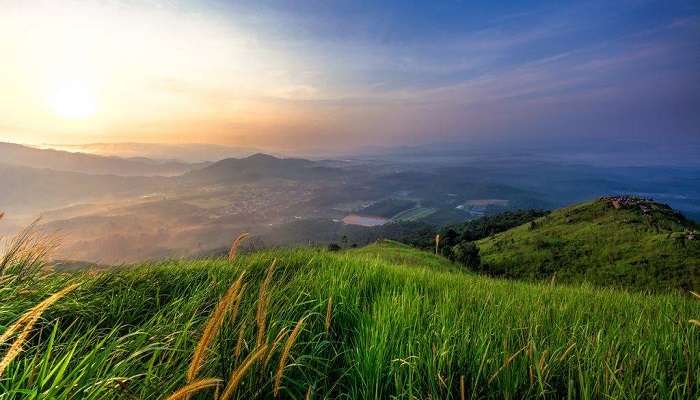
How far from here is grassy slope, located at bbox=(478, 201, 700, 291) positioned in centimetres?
3167

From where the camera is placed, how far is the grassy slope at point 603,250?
3167 cm

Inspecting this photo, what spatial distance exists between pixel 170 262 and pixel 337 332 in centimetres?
537

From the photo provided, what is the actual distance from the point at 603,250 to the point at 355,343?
45.8m

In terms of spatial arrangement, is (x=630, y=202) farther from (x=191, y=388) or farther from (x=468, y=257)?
(x=191, y=388)

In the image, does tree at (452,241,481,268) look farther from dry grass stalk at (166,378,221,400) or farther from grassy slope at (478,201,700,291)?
dry grass stalk at (166,378,221,400)

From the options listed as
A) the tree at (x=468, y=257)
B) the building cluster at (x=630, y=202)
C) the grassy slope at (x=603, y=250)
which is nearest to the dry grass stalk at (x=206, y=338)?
the grassy slope at (x=603, y=250)

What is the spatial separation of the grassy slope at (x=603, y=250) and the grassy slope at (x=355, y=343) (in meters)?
29.3

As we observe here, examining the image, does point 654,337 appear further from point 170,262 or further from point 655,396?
point 170,262

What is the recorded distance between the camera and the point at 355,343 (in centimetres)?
392

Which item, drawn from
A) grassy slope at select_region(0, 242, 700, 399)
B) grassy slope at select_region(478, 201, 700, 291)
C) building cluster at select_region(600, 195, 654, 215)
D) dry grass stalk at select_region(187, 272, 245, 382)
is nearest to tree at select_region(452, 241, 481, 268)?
grassy slope at select_region(478, 201, 700, 291)

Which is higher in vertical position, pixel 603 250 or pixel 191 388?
pixel 191 388

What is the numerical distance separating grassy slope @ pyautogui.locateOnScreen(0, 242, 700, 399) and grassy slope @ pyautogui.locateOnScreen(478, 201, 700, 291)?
29.3 m

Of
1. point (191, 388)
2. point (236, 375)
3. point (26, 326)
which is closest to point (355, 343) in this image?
point (236, 375)

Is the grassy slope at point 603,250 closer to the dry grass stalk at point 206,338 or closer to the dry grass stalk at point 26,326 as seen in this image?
the dry grass stalk at point 206,338
